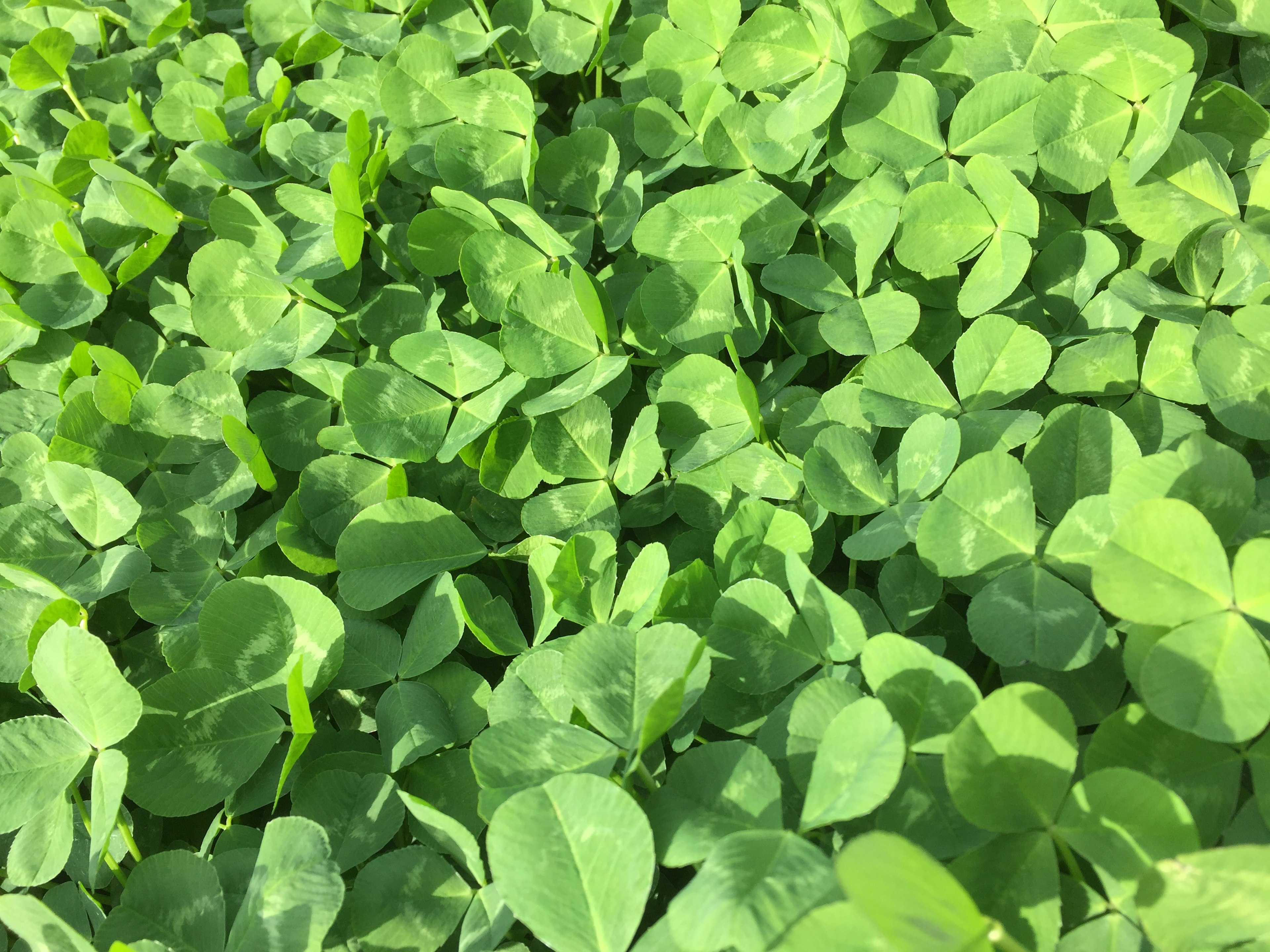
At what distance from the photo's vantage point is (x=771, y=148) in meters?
1.28

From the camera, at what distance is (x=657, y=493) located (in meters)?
1.16

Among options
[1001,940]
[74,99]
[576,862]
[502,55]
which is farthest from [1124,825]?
[74,99]

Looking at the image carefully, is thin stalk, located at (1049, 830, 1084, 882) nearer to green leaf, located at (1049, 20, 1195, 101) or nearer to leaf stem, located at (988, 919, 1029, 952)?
leaf stem, located at (988, 919, 1029, 952)

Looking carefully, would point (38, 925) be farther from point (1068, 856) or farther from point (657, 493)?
point (1068, 856)

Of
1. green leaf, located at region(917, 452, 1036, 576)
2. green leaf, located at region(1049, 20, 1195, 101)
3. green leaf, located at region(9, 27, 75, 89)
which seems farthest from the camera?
green leaf, located at region(9, 27, 75, 89)

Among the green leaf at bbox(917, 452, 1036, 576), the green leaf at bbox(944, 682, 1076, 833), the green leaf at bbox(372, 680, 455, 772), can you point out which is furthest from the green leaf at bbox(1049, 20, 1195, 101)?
the green leaf at bbox(372, 680, 455, 772)

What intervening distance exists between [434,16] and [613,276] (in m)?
0.70

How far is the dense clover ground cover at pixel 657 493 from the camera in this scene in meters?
0.70

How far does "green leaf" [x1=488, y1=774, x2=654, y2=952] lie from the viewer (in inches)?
27.1

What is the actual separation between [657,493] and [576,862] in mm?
538

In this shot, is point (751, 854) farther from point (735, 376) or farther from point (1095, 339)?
point (1095, 339)

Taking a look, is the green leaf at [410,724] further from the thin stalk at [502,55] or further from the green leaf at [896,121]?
the thin stalk at [502,55]

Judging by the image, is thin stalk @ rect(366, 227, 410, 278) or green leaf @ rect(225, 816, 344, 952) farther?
thin stalk @ rect(366, 227, 410, 278)

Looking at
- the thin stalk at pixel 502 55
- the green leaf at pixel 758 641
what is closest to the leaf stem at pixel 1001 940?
the green leaf at pixel 758 641
